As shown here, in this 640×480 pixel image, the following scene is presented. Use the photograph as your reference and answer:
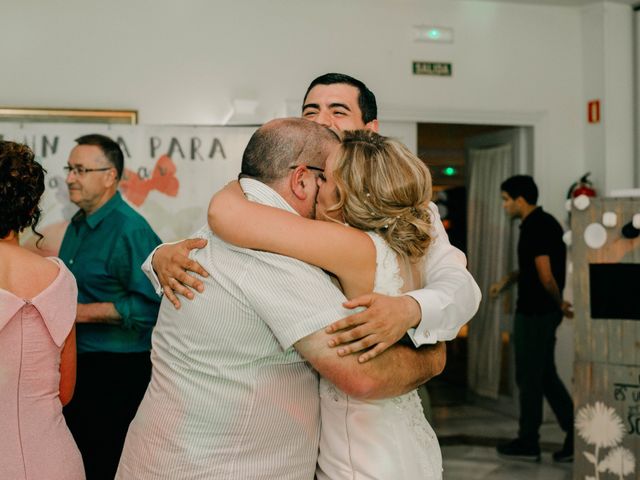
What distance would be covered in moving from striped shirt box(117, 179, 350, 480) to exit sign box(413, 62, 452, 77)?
408cm

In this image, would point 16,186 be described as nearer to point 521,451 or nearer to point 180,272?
point 180,272

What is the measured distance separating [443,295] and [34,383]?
1013 mm

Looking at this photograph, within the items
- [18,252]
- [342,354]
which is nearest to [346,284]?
[342,354]

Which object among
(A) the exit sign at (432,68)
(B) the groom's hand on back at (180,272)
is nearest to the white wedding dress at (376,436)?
(B) the groom's hand on back at (180,272)

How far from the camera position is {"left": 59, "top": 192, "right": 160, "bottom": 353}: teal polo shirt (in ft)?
9.68

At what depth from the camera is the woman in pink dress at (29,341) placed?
69.6 inches

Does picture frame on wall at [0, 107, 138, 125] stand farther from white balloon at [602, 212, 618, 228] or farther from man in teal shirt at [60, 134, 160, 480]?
white balloon at [602, 212, 618, 228]

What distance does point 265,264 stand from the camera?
139cm

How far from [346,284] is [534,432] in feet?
12.9

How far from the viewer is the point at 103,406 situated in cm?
289

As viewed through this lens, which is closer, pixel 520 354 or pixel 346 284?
pixel 346 284

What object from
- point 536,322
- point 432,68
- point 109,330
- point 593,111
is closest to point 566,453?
point 536,322

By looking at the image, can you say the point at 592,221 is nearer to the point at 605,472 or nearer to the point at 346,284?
the point at 605,472

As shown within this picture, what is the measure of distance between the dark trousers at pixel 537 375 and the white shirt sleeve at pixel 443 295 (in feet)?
11.2
